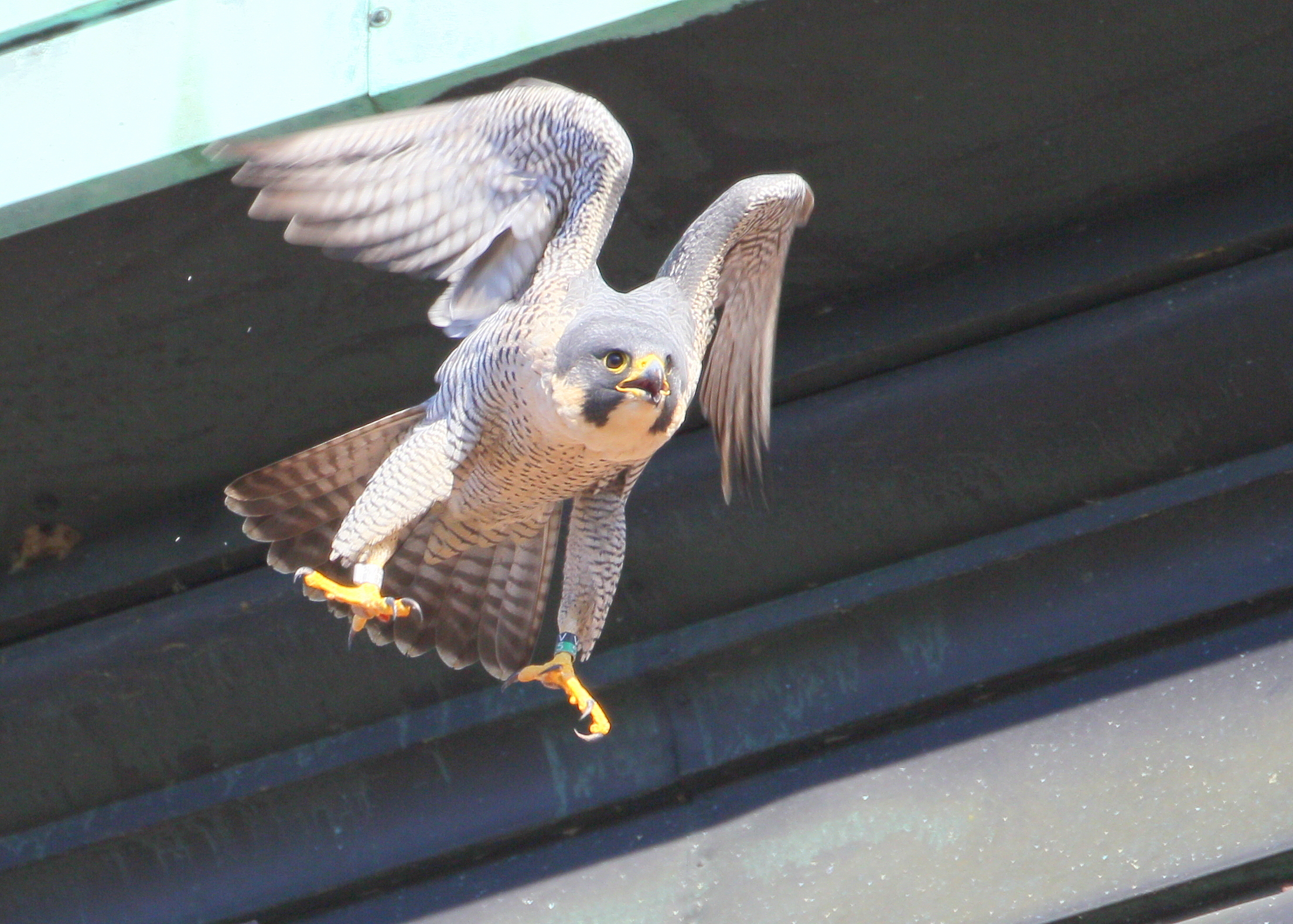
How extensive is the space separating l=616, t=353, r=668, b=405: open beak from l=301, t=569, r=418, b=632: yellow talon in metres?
0.71

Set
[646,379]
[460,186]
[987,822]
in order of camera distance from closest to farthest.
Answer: [646,379], [460,186], [987,822]

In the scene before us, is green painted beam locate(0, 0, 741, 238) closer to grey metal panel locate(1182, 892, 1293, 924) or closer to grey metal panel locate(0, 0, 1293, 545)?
grey metal panel locate(0, 0, 1293, 545)

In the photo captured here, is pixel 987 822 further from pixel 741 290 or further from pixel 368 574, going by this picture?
pixel 368 574

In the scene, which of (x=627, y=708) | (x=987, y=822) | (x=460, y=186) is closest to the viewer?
(x=460, y=186)

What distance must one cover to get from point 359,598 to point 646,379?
0.79 m

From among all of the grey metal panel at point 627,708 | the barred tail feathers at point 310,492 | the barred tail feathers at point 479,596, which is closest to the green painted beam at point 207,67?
the barred tail feathers at point 310,492

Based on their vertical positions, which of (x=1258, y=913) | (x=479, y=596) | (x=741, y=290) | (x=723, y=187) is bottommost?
(x=1258, y=913)

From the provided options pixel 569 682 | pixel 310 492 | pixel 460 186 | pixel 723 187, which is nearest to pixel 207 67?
pixel 460 186

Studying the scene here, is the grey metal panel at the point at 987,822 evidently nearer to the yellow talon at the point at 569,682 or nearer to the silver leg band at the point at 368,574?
the yellow talon at the point at 569,682

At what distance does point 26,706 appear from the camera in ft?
16.5

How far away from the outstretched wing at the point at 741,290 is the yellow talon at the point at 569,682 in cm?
55

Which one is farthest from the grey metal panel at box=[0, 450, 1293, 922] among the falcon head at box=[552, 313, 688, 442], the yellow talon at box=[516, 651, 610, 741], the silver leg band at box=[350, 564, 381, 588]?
the falcon head at box=[552, 313, 688, 442]

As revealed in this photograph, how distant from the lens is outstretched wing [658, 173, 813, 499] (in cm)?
407

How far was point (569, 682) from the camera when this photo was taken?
162 inches
